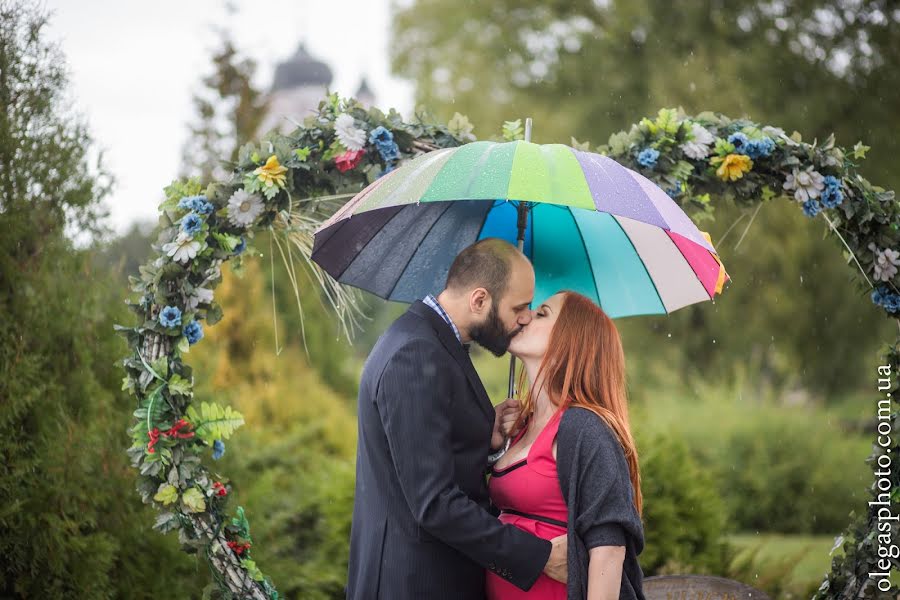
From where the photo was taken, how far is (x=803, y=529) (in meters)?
9.27

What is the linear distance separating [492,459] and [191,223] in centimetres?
163

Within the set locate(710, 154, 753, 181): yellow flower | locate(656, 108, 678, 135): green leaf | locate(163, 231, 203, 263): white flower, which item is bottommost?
locate(163, 231, 203, 263): white flower

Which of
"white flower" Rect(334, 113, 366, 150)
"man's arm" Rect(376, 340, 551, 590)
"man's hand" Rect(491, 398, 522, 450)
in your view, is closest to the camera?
"man's arm" Rect(376, 340, 551, 590)

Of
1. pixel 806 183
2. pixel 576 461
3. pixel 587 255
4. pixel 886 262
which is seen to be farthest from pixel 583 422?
pixel 886 262

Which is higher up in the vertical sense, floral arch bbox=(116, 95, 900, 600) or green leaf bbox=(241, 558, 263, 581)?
floral arch bbox=(116, 95, 900, 600)

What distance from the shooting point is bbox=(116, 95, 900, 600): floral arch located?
3617 mm

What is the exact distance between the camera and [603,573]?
2871mm

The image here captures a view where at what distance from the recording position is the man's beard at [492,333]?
3.19 meters

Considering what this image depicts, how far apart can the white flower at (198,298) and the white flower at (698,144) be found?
7.77ft

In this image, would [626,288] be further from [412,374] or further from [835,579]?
[835,579]

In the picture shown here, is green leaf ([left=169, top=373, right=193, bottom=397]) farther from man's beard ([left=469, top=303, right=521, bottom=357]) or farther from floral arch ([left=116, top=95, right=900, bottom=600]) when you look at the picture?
man's beard ([left=469, top=303, right=521, bottom=357])

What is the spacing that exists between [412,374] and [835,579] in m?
2.63

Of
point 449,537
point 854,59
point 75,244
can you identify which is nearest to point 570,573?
point 449,537

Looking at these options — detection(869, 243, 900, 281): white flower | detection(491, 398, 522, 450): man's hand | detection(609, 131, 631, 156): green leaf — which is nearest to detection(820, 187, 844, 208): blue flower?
detection(869, 243, 900, 281): white flower
